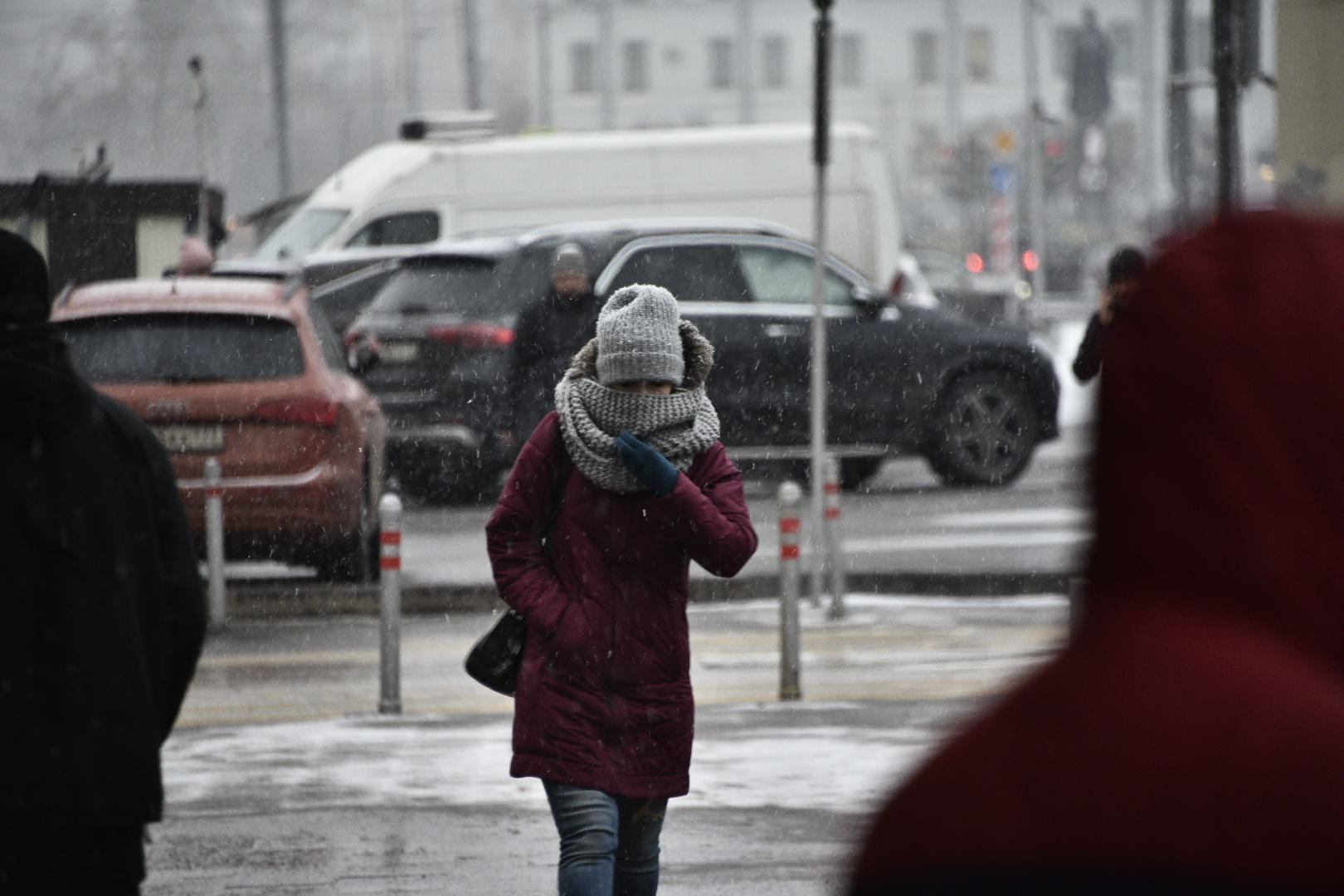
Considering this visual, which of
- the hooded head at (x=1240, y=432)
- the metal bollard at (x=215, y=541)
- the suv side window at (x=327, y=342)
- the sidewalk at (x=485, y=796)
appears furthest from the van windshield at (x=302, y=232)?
the hooded head at (x=1240, y=432)

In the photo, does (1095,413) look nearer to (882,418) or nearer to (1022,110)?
(882,418)

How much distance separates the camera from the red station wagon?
1184 cm

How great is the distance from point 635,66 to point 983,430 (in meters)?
73.2

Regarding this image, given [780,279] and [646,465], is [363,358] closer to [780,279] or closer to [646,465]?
[780,279]

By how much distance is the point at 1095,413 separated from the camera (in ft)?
4.30

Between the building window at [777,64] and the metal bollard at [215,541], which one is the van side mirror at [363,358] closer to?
the metal bollard at [215,541]

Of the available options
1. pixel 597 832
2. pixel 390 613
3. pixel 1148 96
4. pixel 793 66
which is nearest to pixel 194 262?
pixel 390 613

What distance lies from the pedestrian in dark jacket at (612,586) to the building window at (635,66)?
275 feet

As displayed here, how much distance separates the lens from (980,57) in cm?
8638

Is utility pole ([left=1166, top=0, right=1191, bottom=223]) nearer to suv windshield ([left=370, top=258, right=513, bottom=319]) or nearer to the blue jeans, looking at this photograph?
suv windshield ([left=370, top=258, right=513, bottom=319])

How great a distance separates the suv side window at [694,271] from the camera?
16.2m

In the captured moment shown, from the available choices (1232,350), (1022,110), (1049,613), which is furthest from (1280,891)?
(1022,110)

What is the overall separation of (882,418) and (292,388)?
5673mm

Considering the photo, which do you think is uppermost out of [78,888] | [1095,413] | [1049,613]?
[1095,413]
